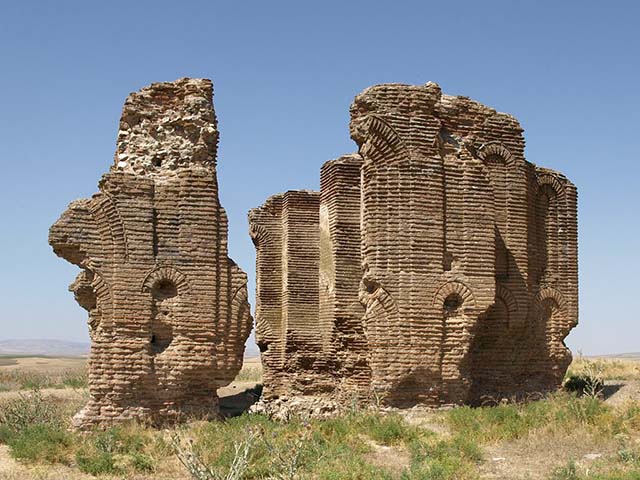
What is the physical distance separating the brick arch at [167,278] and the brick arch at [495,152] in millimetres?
5898

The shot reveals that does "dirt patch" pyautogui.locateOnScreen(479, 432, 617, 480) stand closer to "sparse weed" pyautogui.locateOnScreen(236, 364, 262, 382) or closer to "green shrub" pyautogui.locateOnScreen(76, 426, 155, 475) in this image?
"green shrub" pyautogui.locateOnScreen(76, 426, 155, 475)

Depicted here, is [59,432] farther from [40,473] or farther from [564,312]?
[564,312]

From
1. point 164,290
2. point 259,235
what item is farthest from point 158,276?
point 259,235

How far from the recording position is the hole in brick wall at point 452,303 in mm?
12281

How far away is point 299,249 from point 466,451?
817 centimetres

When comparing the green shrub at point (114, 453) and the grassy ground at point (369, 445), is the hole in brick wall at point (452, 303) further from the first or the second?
the green shrub at point (114, 453)

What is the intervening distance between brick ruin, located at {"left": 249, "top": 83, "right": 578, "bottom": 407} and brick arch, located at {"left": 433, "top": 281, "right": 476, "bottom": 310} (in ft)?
0.06

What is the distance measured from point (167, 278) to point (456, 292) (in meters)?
4.73

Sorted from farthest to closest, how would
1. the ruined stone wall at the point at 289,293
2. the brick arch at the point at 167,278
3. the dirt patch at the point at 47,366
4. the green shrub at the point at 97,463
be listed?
the dirt patch at the point at 47,366 < the ruined stone wall at the point at 289,293 < the brick arch at the point at 167,278 < the green shrub at the point at 97,463

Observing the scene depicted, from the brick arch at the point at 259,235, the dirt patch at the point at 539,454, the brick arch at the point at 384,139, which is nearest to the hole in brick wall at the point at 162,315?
the brick arch at the point at 384,139

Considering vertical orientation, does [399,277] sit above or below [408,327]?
above

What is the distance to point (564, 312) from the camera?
47.3 ft

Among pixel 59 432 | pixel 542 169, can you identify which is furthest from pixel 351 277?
pixel 59 432

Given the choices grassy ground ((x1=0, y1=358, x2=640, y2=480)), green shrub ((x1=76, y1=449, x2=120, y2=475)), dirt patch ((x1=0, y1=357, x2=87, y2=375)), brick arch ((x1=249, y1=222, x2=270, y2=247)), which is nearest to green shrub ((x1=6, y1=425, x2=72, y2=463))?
grassy ground ((x1=0, y1=358, x2=640, y2=480))
